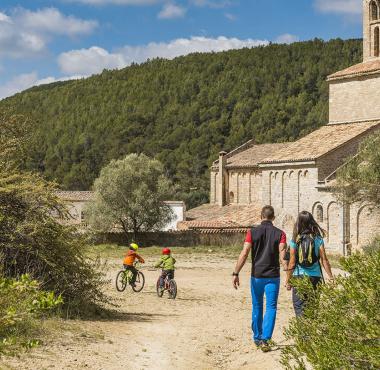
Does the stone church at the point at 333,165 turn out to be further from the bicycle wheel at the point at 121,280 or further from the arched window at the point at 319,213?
the bicycle wheel at the point at 121,280

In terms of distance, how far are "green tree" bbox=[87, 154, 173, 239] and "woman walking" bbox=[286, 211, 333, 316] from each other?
1595 inches

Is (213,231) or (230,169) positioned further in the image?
(230,169)

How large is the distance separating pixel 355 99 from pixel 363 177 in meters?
13.1

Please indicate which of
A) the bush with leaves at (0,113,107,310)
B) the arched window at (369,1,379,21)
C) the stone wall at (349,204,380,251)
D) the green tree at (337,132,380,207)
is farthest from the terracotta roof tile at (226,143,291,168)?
the bush with leaves at (0,113,107,310)

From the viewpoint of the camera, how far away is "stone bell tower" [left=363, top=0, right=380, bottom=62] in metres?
46.1

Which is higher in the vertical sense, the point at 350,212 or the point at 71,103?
the point at 71,103

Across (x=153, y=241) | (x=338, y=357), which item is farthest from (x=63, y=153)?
(x=338, y=357)

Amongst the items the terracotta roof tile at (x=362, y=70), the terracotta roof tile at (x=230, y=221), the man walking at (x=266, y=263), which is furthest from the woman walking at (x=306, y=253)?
the terracotta roof tile at (x=230, y=221)

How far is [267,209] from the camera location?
35.1ft

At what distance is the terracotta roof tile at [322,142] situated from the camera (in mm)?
41906

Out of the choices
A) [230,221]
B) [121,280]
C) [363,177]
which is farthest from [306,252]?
[230,221]

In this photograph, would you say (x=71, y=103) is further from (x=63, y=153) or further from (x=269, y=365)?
(x=269, y=365)

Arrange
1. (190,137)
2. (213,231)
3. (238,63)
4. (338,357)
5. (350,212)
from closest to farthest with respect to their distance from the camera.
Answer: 1. (338,357)
2. (350,212)
3. (213,231)
4. (190,137)
5. (238,63)

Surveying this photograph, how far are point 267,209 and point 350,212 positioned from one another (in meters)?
30.2
